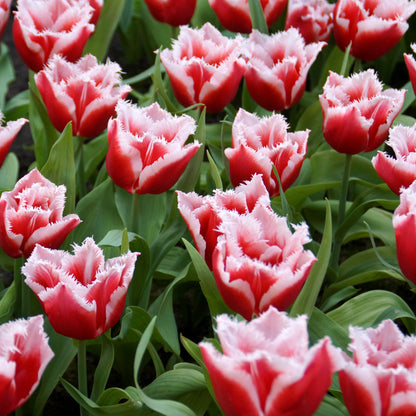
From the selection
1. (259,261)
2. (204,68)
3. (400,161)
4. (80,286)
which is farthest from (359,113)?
(80,286)

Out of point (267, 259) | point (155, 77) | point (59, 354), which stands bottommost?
point (59, 354)

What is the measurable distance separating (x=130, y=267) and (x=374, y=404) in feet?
0.95

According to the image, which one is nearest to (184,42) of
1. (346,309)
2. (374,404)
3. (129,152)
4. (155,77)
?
(155,77)

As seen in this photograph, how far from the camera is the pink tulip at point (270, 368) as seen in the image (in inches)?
24.7

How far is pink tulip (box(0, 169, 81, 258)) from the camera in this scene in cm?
89

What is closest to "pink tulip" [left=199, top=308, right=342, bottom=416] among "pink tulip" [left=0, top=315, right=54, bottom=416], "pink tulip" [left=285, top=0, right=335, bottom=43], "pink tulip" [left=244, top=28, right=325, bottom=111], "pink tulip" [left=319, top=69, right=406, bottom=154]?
"pink tulip" [left=0, top=315, right=54, bottom=416]

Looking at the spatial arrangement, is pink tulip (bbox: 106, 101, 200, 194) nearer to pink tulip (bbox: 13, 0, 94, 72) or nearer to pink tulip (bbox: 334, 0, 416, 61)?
pink tulip (bbox: 13, 0, 94, 72)

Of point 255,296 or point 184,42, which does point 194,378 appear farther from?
point 184,42

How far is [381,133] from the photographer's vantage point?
1.08m

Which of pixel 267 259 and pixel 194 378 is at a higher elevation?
pixel 267 259

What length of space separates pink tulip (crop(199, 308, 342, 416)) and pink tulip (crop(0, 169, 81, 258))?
12.4 inches

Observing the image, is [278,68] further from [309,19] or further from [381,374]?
[381,374]

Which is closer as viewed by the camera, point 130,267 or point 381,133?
point 130,267

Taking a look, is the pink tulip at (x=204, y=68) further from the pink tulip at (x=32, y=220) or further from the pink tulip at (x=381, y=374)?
the pink tulip at (x=381, y=374)
